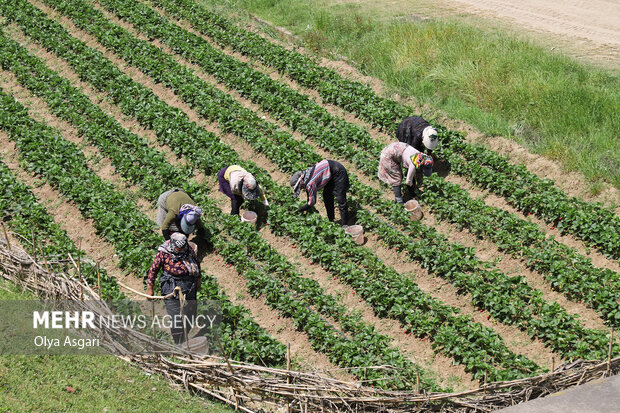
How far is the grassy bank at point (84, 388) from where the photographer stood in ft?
23.4

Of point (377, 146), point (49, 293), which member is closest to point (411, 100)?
point (377, 146)

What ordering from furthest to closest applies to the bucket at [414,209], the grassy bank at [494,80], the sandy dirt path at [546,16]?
the sandy dirt path at [546,16] → the grassy bank at [494,80] → the bucket at [414,209]

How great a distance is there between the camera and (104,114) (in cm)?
1445

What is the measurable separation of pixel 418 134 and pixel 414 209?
1.37 metres

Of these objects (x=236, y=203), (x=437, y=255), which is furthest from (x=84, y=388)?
(x=437, y=255)

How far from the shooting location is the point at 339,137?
536 inches

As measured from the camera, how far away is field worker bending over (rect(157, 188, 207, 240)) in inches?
388

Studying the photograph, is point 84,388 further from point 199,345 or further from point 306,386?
point 306,386

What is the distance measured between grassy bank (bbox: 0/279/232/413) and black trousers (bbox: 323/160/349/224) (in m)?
4.34

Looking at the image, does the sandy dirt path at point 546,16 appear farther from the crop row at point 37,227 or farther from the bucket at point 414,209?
the crop row at point 37,227

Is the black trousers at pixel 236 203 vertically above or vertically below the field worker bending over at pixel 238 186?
below

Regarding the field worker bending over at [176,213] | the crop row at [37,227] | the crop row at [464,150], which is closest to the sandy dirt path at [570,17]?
the crop row at [464,150]

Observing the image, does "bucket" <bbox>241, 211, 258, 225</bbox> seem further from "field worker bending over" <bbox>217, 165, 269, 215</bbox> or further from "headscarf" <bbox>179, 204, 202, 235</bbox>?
"headscarf" <bbox>179, 204, 202, 235</bbox>

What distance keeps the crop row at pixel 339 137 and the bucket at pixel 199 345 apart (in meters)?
4.45
